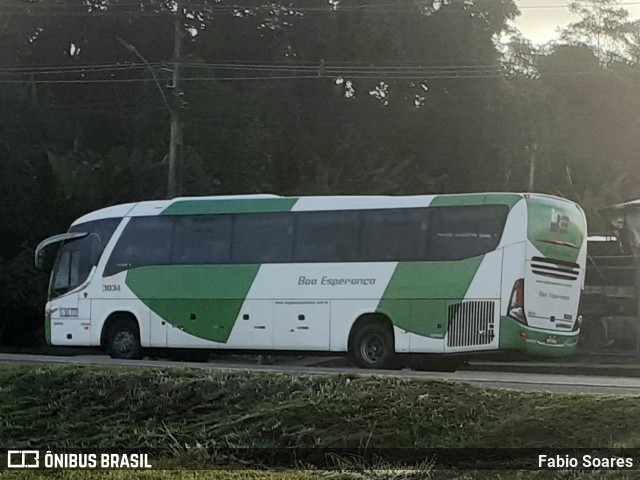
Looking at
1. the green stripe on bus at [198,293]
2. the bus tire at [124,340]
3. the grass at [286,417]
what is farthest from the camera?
the bus tire at [124,340]

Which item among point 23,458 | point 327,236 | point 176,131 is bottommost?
point 23,458

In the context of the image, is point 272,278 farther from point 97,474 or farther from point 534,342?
point 97,474

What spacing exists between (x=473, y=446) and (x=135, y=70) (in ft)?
102

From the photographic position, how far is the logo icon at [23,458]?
938 centimetres

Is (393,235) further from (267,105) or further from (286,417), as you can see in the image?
(267,105)

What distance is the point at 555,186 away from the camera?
40.4m

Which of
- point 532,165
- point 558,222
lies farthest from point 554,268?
point 532,165

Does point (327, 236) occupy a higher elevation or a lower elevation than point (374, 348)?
higher

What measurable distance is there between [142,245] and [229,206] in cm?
200

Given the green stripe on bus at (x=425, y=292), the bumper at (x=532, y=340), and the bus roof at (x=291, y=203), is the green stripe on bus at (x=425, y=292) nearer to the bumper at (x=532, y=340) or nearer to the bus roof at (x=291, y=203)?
the bumper at (x=532, y=340)

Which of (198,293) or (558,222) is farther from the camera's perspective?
(198,293)

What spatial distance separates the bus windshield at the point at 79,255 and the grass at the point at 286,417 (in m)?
10.7

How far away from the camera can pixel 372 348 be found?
20531 mm

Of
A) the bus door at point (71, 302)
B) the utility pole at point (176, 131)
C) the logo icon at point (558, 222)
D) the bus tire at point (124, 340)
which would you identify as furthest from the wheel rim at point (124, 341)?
the utility pole at point (176, 131)
